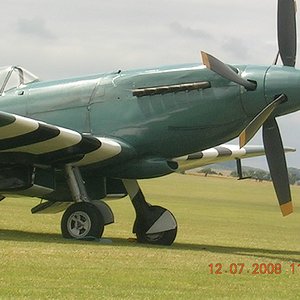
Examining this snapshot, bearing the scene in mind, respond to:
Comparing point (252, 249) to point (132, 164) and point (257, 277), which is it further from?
point (257, 277)

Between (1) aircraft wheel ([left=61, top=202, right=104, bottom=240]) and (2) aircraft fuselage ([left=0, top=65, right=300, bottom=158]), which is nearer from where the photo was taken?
(2) aircraft fuselage ([left=0, top=65, right=300, bottom=158])

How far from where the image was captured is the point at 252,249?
12.9 meters

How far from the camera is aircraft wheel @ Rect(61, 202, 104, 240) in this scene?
40.2 feet

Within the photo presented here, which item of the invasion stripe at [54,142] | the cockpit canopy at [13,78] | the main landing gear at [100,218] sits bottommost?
the main landing gear at [100,218]

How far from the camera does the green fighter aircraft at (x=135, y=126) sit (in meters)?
11.8

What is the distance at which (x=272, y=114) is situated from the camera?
1194 centimetres

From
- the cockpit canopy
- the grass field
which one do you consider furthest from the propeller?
the cockpit canopy

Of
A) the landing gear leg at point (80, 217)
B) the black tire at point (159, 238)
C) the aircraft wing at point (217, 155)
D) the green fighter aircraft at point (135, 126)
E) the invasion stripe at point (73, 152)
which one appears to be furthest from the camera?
the aircraft wing at point (217, 155)

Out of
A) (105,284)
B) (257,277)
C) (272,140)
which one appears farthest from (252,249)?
(105,284)
